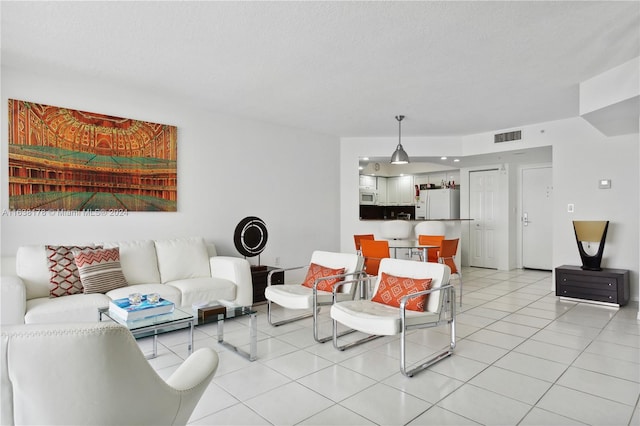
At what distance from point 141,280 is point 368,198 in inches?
259

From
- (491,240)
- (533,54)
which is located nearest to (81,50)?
(533,54)

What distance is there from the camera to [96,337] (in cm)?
107

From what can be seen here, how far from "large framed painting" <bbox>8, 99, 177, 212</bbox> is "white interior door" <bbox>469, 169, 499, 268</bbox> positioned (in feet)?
20.6

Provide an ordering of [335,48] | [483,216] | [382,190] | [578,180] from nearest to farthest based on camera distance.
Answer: [335,48] → [578,180] → [483,216] → [382,190]

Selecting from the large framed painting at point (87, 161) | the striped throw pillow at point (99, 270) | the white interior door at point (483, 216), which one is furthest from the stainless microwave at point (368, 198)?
the striped throw pillow at point (99, 270)

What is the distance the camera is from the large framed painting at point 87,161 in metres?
3.75

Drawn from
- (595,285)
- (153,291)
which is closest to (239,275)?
(153,291)

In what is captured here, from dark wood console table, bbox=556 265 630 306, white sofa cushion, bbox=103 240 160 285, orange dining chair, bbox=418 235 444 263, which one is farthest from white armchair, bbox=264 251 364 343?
dark wood console table, bbox=556 265 630 306

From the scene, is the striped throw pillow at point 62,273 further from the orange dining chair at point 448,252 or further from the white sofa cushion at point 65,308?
the orange dining chair at point 448,252

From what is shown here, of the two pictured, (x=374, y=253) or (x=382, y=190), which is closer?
(x=374, y=253)

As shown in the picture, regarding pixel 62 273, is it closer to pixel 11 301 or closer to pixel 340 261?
pixel 11 301

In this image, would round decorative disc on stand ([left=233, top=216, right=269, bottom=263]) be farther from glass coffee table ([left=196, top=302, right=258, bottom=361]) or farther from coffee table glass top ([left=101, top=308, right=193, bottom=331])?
coffee table glass top ([left=101, top=308, right=193, bottom=331])

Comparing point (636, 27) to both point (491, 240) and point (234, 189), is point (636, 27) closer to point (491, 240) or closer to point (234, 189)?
point (234, 189)

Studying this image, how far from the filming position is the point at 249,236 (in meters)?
4.93
